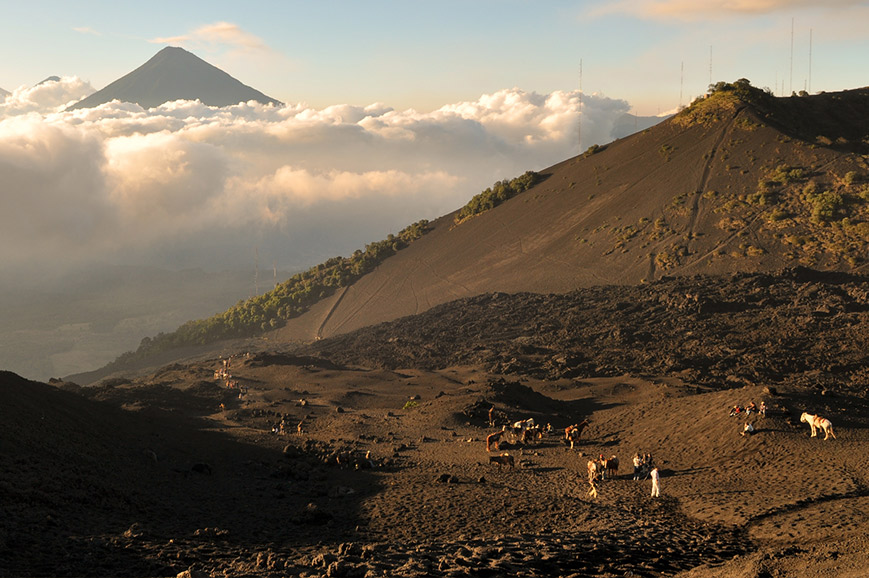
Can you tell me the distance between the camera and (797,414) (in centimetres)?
3341

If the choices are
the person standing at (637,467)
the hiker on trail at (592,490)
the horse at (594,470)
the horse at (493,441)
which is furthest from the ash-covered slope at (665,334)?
the hiker on trail at (592,490)

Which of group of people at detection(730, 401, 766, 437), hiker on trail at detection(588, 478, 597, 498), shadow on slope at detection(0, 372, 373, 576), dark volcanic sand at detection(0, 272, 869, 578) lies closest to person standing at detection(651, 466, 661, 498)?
dark volcanic sand at detection(0, 272, 869, 578)

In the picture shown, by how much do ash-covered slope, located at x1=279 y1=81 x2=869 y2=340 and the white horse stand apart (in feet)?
158

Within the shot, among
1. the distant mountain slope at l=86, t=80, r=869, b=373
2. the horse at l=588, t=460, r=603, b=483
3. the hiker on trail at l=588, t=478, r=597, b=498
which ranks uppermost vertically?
→ the distant mountain slope at l=86, t=80, r=869, b=373

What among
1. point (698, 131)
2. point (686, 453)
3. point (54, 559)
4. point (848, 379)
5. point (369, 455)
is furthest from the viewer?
point (698, 131)

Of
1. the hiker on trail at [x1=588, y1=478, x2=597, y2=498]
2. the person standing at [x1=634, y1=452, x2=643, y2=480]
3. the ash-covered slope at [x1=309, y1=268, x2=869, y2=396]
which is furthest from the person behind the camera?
the ash-covered slope at [x1=309, y1=268, x2=869, y2=396]

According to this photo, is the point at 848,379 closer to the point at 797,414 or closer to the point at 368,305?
the point at 797,414

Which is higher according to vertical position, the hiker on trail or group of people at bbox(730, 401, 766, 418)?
group of people at bbox(730, 401, 766, 418)

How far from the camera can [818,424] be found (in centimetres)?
3112

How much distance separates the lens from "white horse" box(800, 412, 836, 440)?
30766mm

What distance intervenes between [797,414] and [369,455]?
56.1 feet

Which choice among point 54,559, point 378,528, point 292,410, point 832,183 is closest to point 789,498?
point 378,528

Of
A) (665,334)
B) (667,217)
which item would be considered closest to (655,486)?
(665,334)

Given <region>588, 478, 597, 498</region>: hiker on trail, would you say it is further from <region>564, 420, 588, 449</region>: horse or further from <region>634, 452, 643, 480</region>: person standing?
<region>564, 420, 588, 449</region>: horse
